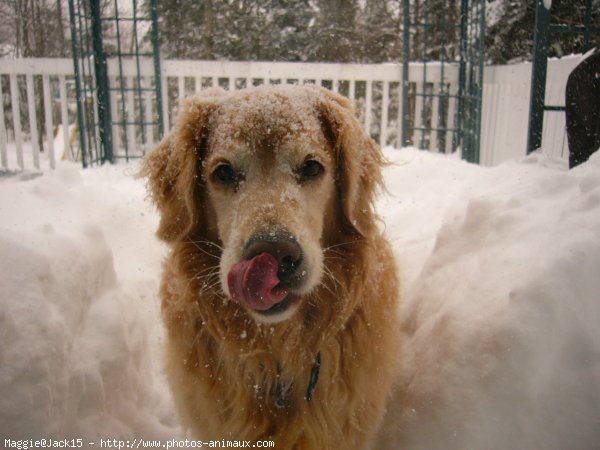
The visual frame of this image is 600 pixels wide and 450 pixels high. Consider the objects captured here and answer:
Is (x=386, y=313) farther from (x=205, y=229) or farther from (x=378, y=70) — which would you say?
(x=378, y=70)

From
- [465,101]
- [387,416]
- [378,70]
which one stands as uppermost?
[378,70]

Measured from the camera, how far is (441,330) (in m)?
1.72

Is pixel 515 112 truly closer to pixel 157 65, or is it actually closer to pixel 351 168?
pixel 157 65

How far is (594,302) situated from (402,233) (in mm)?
1734

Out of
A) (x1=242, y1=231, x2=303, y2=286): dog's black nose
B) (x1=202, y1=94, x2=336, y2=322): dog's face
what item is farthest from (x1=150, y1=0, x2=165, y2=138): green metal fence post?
(x1=242, y1=231, x2=303, y2=286): dog's black nose

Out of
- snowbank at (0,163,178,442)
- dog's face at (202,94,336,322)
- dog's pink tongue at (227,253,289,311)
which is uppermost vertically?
dog's face at (202,94,336,322)

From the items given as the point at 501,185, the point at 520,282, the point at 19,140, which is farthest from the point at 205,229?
the point at 19,140

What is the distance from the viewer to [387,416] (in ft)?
5.91

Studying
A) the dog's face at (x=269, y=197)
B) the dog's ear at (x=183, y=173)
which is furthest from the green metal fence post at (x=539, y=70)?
the dog's ear at (x=183, y=173)

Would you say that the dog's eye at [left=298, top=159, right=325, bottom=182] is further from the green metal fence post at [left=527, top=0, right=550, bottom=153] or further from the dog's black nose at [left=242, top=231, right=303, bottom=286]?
the green metal fence post at [left=527, top=0, right=550, bottom=153]

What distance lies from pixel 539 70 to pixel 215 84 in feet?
14.3

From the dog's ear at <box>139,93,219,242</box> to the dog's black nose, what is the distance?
44cm

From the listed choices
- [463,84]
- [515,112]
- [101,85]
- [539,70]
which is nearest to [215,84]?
[101,85]

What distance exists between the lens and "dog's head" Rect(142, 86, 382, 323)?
1.32 metres
